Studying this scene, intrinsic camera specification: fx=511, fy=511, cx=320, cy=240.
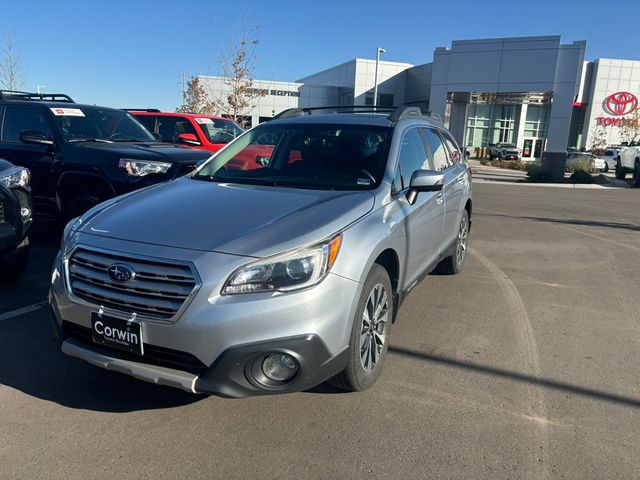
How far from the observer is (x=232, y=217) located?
9.96 ft

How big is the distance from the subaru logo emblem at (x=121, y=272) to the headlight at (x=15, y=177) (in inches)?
110

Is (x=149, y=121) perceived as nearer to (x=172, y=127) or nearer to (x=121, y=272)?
(x=172, y=127)

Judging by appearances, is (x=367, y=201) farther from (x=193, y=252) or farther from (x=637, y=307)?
(x=637, y=307)

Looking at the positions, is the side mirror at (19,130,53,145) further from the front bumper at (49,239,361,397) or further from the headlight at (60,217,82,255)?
the front bumper at (49,239,361,397)

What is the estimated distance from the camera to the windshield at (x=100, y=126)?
6.81 meters

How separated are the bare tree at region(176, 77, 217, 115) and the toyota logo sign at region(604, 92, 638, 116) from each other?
38.8 m

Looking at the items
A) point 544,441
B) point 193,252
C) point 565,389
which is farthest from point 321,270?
point 565,389

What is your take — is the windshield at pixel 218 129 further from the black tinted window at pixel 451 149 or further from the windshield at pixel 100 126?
the black tinted window at pixel 451 149

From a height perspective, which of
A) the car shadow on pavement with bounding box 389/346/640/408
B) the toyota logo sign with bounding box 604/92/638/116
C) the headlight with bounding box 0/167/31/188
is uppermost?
the toyota logo sign with bounding box 604/92/638/116

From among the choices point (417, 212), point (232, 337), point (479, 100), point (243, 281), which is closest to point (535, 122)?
point (479, 100)

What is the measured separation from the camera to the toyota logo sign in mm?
48031

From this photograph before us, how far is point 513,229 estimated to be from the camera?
31.4 ft

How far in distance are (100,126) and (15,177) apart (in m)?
2.47

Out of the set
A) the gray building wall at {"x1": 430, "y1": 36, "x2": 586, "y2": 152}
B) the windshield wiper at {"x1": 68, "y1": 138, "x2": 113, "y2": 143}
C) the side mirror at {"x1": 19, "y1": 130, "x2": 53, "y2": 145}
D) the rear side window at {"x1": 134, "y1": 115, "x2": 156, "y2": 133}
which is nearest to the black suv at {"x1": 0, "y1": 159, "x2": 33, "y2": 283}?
the side mirror at {"x1": 19, "y1": 130, "x2": 53, "y2": 145}
